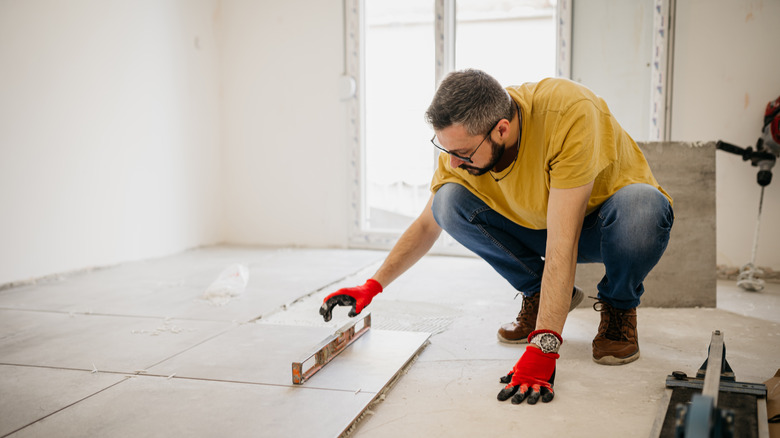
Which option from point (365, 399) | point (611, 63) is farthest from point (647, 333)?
point (611, 63)

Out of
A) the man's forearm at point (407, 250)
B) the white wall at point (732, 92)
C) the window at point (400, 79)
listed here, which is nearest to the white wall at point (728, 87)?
the white wall at point (732, 92)

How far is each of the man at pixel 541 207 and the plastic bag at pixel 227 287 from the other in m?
1.10

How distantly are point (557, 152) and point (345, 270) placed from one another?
6.51 feet

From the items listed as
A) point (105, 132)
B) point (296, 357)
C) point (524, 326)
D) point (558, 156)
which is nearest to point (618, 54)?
point (524, 326)

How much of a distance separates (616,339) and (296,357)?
2.99ft

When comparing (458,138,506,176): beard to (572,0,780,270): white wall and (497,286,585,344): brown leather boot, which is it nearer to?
(497,286,585,344): brown leather boot

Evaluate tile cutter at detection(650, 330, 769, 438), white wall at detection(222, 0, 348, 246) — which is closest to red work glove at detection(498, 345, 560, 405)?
tile cutter at detection(650, 330, 769, 438)

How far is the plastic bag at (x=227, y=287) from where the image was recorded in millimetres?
2512

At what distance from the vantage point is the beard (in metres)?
1.50

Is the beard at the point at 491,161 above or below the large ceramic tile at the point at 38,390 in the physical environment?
above

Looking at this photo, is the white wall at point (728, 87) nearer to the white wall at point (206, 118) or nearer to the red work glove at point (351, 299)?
the white wall at point (206, 118)

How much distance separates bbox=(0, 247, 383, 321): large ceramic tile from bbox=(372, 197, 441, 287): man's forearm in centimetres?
74

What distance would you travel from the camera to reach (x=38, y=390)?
4.83 feet

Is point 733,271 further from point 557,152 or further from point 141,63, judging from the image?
point 141,63
